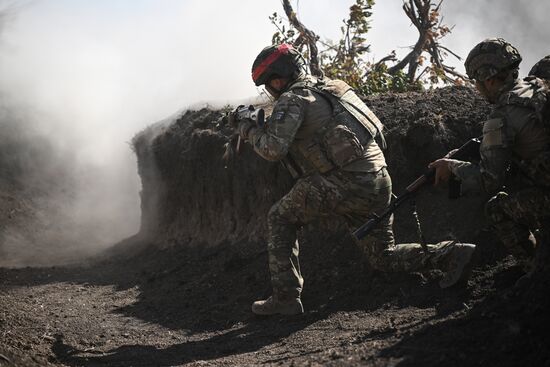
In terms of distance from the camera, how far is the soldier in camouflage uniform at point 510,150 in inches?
175

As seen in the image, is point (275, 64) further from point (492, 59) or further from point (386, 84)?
point (386, 84)

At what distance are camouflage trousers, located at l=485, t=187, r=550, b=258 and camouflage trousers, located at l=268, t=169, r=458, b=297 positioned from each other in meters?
0.46

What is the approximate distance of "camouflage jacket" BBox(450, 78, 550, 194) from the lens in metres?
4.45

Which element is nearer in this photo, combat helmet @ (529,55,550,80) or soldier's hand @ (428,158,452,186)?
soldier's hand @ (428,158,452,186)

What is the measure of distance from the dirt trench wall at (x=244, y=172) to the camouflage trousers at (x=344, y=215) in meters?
0.91

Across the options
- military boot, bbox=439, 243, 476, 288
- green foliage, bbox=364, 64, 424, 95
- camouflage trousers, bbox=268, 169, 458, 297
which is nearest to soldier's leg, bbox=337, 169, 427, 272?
camouflage trousers, bbox=268, 169, 458, 297

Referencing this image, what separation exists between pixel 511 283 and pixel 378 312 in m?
1.05

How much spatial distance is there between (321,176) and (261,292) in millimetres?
1886

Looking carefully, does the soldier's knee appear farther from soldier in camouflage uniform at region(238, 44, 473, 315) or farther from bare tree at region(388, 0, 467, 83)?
bare tree at region(388, 0, 467, 83)

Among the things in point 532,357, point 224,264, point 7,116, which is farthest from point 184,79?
point 532,357

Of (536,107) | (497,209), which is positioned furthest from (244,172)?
(536,107)

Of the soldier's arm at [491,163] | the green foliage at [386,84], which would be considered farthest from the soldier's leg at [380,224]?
the green foliage at [386,84]

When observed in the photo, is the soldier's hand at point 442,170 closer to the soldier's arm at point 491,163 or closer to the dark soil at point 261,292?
the soldier's arm at point 491,163

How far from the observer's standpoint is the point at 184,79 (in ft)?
59.1
